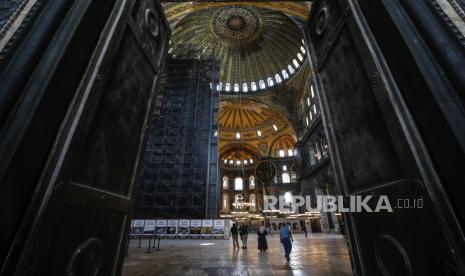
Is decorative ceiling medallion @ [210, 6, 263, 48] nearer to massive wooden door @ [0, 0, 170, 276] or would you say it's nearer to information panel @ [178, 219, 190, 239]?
information panel @ [178, 219, 190, 239]

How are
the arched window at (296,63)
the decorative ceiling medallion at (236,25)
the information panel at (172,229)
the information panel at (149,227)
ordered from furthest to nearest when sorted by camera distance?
the arched window at (296,63) < the decorative ceiling medallion at (236,25) < the information panel at (172,229) < the information panel at (149,227)

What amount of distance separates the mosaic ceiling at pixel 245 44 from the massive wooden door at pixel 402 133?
64.0 feet

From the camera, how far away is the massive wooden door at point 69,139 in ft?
4.60

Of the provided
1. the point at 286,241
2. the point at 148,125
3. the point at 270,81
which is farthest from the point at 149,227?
the point at 270,81

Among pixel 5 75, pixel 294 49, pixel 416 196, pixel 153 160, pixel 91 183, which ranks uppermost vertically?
pixel 294 49

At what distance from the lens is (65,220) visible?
171 cm

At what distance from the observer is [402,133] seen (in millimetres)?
1833

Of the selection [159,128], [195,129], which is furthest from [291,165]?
[159,128]

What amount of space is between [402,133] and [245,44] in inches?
1033

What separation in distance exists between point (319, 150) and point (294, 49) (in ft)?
39.4

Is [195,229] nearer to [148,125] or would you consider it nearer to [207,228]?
[207,228]

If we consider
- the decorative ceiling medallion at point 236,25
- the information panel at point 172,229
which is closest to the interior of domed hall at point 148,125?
the information panel at point 172,229

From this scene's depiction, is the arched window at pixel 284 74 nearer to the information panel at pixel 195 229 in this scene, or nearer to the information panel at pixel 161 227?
the information panel at pixel 195 229

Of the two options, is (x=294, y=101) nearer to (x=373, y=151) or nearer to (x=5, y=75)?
(x=373, y=151)
